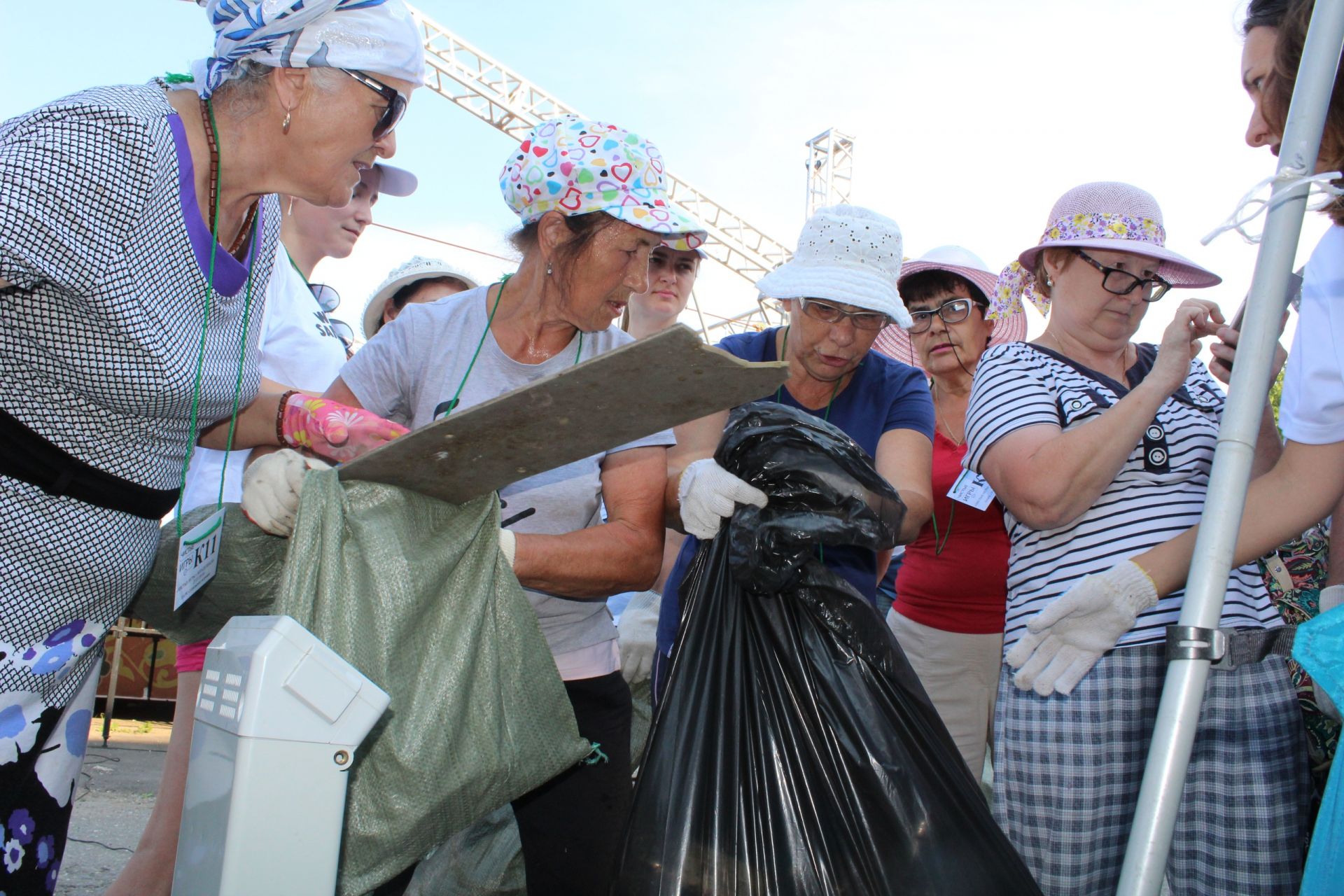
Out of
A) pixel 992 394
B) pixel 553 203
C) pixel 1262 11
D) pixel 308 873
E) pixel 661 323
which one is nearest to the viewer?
pixel 308 873

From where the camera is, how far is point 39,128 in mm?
1070

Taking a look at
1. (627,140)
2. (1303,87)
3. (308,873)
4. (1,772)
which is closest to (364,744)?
(308,873)

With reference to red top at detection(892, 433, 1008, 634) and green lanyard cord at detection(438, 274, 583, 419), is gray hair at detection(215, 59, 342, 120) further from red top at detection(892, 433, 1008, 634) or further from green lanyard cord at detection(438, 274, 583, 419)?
red top at detection(892, 433, 1008, 634)

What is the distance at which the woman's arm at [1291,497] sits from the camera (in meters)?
1.38

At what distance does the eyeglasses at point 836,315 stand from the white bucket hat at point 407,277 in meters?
1.82

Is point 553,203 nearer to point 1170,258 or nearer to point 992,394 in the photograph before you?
point 992,394

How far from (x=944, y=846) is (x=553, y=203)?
4.13ft

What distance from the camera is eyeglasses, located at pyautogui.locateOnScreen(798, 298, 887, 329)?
6.61ft

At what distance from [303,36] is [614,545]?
0.91 metres

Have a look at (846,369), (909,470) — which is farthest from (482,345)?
(909,470)

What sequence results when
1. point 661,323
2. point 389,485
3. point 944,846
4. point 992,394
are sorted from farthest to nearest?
point 661,323
point 992,394
point 944,846
point 389,485

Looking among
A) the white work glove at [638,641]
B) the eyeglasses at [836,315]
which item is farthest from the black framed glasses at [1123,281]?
the white work glove at [638,641]

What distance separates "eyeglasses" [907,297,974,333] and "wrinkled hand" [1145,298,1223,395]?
Result: 119 centimetres

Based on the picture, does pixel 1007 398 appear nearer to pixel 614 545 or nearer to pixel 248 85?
pixel 614 545
